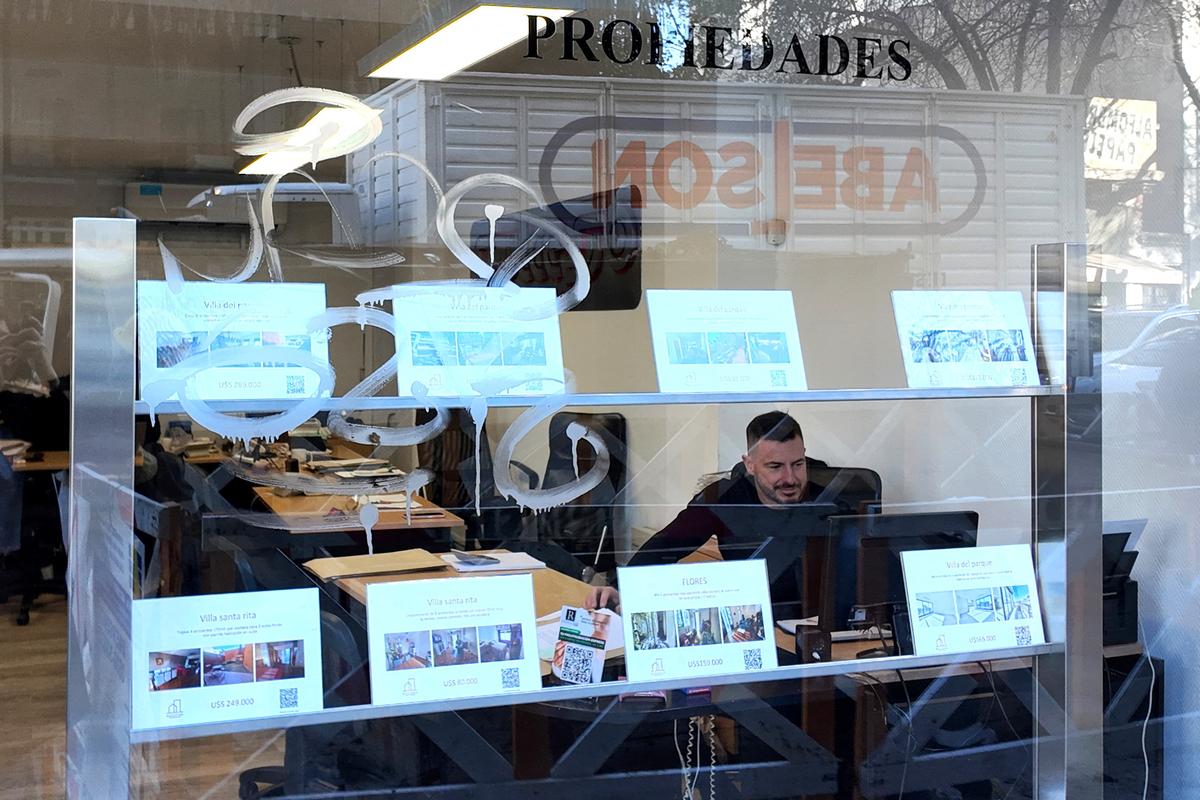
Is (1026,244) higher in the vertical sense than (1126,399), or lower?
higher

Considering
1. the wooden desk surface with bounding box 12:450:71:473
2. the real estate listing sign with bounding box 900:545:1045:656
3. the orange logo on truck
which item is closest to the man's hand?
the real estate listing sign with bounding box 900:545:1045:656

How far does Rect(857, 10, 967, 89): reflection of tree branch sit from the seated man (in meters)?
1.33

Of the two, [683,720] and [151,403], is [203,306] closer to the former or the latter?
[151,403]

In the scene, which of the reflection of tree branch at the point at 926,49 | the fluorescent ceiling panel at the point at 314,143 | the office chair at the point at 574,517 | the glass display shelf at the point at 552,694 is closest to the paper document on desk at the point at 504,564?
the office chair at the point at 574,517

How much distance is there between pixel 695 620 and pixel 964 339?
0.71 metres

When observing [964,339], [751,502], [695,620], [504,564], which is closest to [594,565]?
[504,564]

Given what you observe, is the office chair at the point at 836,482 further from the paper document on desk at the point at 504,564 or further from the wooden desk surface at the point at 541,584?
the wooden desk surface at the point at 541,584

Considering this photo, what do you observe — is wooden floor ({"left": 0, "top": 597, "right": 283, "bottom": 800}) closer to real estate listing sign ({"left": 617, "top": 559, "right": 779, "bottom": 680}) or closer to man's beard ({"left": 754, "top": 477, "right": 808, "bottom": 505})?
real estate listing sign ({"left": 617, "top": 559, "right": 779, "bottom": 680})

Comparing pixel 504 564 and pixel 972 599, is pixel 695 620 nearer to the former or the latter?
pixel 972 599

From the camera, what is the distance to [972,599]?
2.19 metres

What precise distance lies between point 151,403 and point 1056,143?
Result: 3.16 metres

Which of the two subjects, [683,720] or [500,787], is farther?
[683,720]

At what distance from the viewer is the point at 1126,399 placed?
3.42 meters

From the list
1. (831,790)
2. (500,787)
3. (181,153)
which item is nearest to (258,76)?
(181,153)
